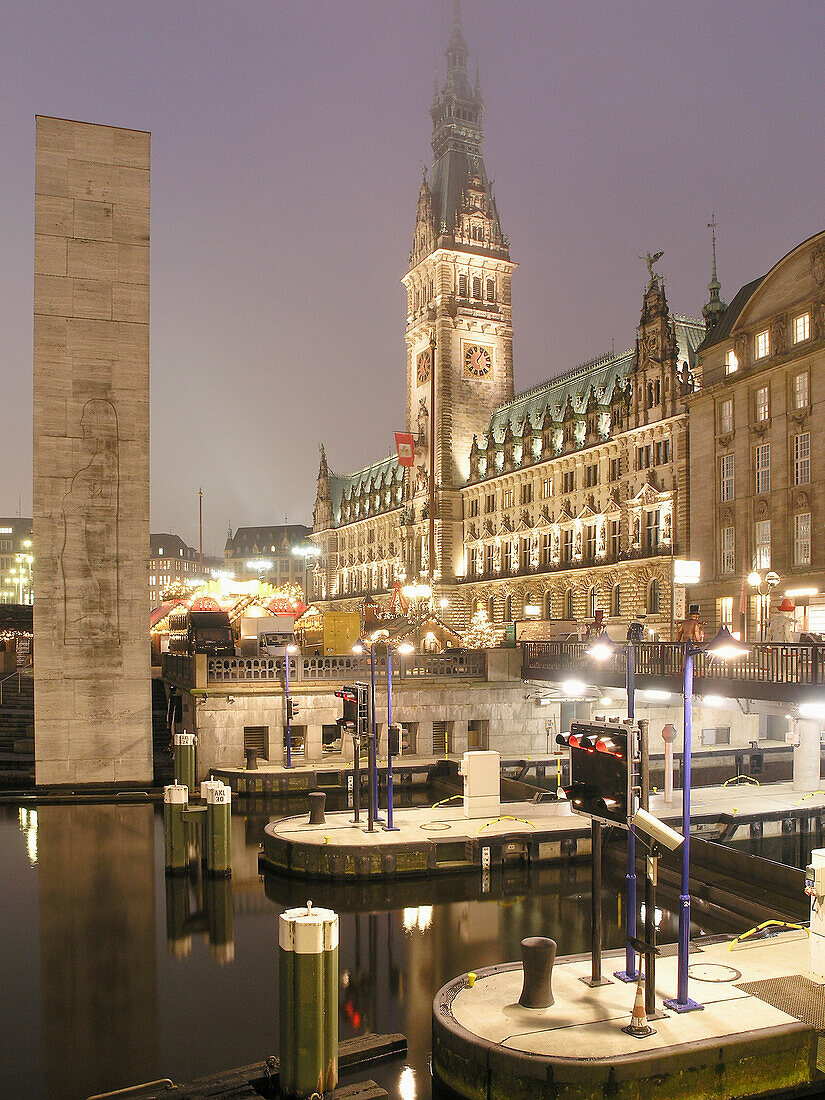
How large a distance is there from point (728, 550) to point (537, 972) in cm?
4383

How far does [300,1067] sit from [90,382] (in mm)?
28671

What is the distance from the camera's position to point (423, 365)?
348 feet

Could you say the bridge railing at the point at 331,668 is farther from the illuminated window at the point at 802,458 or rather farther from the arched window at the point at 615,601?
the arched window at the point at 615,601

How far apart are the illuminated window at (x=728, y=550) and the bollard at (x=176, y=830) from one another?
36.2 metres

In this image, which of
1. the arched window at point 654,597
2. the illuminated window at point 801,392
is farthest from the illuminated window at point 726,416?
the arched window at point 654,597

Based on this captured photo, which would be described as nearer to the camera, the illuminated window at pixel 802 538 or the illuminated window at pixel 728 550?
the illuminated window at pixel 802 538

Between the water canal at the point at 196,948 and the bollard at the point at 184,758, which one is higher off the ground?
the bollard at the point at 184,758

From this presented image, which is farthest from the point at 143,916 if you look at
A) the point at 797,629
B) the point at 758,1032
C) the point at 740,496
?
the point at 740,496

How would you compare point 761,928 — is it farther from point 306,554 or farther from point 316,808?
point 306,554

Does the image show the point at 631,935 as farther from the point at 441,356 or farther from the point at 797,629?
the point at 441,356

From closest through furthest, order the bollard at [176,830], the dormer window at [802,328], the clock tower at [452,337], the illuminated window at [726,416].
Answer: the bollard at [176,830] < the dormer window at [802,328] < the illuminated window at [726,416] < the clock tower at [452,337]

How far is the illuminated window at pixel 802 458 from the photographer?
159 ft

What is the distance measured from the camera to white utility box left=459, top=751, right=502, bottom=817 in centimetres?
2980

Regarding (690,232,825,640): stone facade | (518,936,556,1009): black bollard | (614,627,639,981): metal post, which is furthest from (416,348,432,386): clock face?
(518,936,556,1009): black bollard
